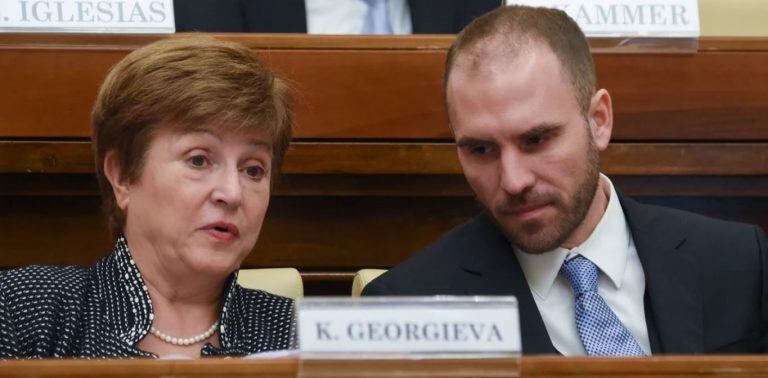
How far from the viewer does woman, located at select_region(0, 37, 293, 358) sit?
48.4 inches

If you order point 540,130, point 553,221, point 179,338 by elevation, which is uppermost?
point 540,130

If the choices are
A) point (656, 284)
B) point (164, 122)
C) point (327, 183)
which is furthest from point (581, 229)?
point (164, 122)

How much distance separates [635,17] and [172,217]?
75 centimetres

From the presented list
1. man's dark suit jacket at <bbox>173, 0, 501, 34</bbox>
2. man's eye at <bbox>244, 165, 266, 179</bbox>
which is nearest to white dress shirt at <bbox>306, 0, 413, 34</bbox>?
man's dark suit jacket at <bbox>173, 0, 501, 34</bbox>

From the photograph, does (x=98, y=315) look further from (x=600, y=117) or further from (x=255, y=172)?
(x=600, y=117)

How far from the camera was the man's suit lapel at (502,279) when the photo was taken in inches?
50.7

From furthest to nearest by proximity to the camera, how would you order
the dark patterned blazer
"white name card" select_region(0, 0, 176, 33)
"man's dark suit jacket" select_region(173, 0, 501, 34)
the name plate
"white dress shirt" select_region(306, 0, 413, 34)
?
"white dress shirt" select_region(306, 0, 413, 34) → "man's dark suit jacket" select_region(173, 0, 501, 34) → "white name card" select_region(0, 0, 176, 33) → the dark patterned blazer → the name plate

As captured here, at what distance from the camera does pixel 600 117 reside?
1.39 m

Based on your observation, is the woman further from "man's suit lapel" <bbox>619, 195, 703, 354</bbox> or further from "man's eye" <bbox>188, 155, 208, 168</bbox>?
"man's suit lapel" <bbox>619, 195, 703, 354</bbox>

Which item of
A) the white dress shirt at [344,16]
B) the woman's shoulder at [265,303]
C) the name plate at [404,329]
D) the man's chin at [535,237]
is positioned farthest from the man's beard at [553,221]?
the white dress shirt at [344,16]

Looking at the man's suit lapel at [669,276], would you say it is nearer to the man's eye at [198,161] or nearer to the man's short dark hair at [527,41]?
the man's short dark hair at [527,41]

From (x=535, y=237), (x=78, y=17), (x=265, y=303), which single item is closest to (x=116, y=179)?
(x=265, y=303)

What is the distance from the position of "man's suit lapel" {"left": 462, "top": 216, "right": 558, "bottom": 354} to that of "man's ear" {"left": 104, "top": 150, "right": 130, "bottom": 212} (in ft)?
1.32

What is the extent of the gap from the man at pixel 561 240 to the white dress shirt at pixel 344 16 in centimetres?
59
